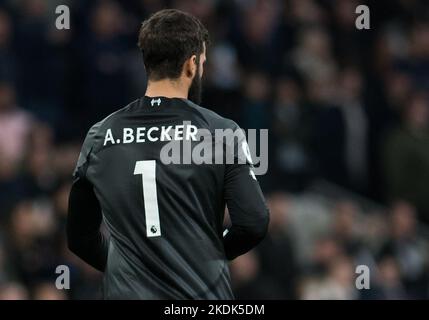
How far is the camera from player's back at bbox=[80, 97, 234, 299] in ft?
11.1

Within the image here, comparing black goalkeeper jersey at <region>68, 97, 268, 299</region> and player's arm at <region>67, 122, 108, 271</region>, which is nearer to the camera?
black goalkeeper jersey at <region>68, 97, 268, 299</region>

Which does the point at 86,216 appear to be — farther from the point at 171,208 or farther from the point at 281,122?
the point at 281,122

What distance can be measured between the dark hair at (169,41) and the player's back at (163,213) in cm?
16

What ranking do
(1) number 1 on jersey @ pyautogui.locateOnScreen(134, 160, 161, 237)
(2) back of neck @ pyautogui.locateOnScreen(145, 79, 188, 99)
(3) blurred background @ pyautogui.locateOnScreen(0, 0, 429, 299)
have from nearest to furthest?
1. (1) number 1 on jersey @ pyautogui.locateOnScreen(134, 160, 161, 237)
2. (2) back of neck @ pyautogui.locateOnScreen(145, 79, 188, 99)
3. (3) blurred background @ pyautogui.locateOnScreen(0, 0, 429, 299)

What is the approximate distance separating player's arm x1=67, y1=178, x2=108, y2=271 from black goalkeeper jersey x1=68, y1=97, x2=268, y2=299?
0.07 m

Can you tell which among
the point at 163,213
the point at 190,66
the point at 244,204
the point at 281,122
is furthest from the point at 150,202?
the point at 281,122

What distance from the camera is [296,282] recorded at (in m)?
8.77

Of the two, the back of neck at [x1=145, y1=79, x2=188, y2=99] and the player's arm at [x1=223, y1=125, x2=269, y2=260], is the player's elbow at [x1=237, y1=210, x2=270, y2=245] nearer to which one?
the player's arm at [x1=223, y1=125, x2=269, y2=260]

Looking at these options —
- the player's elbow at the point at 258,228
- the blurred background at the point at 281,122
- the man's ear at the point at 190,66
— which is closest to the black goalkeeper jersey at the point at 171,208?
the player's elbow at the point at 258,228

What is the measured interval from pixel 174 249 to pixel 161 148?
1.07 feet

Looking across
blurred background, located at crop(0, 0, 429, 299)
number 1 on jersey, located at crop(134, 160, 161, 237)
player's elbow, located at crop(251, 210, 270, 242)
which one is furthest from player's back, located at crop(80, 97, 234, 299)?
blurred background, located at crop(0, 0, 429, 299)

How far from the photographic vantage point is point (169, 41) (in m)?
3.43

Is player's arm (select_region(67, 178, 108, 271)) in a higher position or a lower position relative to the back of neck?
lower
